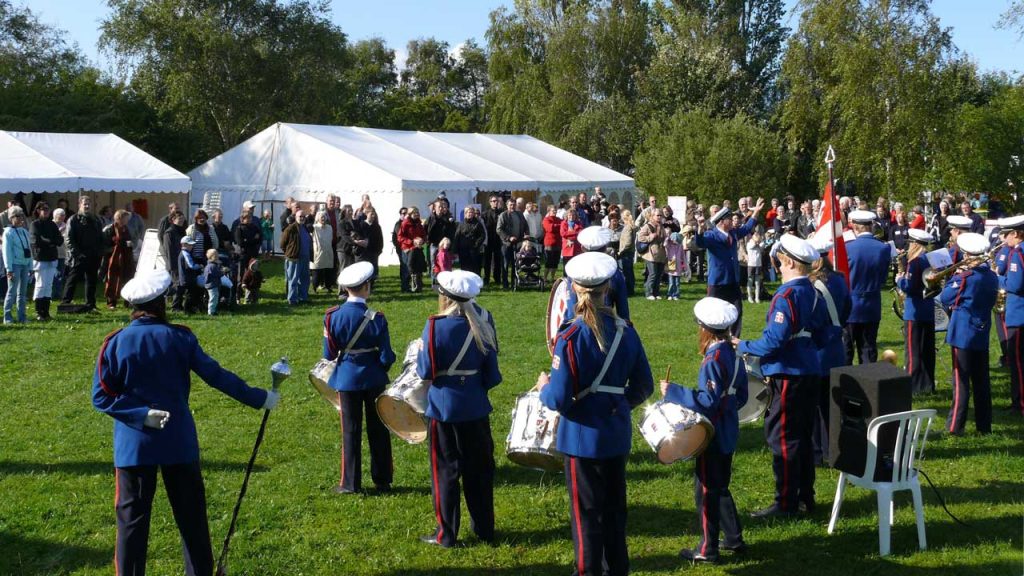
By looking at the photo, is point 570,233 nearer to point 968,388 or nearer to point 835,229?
point 968,388

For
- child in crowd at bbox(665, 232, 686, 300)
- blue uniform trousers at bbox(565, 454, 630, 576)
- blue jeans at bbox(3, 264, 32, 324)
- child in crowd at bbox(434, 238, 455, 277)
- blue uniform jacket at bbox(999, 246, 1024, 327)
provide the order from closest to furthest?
blue uniform trousers at bbox(565, 454, 630, 576) → blue uniform jacket at bbox(999, 246, 1024, 327) → blue jeans at bbox(3, 264, 32, 324) → child in crowd at bbox(434, 238, 455, 277) → child in crowd at bbox(665, 232, 686, 300)

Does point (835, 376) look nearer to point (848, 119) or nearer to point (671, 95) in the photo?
point (848, 119)

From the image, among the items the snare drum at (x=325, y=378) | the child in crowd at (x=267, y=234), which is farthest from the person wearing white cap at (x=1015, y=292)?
the child in crowd at (x=267, y=234)

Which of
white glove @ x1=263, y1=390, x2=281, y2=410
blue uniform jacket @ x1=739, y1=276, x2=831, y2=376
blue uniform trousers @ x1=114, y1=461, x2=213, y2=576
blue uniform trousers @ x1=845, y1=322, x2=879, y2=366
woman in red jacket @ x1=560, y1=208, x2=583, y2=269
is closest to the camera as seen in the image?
blue uniform trousers @ x1=114, y1=461, x2=213, y2=576

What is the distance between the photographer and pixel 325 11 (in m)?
46.1

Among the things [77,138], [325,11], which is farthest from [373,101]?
[77,138]

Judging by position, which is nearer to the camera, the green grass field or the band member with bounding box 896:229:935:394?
the green grass field

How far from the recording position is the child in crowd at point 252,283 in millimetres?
17109

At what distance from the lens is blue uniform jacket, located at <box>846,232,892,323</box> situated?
966cm

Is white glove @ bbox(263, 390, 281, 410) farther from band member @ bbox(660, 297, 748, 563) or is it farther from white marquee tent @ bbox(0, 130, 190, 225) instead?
white marquee tent @ bbox(0, 130, 190, 225)

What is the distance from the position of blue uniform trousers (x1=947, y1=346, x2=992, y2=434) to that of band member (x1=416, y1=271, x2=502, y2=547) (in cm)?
477

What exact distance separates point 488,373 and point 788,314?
2039mm

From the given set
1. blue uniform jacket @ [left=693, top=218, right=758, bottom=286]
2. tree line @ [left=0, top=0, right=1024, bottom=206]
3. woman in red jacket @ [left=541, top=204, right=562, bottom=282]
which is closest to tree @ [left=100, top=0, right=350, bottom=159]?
tree line @ [left=0, top=0, right=1024, bottom=206]

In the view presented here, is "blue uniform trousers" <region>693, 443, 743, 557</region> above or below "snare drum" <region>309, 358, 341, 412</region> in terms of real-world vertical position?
below
